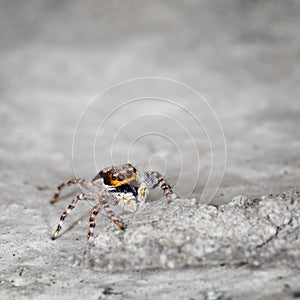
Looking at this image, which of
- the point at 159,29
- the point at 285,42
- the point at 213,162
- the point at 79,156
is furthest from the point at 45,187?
the point at 285,42

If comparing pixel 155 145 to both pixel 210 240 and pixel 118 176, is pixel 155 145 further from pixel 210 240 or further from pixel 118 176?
pixel 210 240

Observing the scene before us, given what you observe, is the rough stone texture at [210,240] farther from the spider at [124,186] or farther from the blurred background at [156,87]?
the blurred background at [156,87]

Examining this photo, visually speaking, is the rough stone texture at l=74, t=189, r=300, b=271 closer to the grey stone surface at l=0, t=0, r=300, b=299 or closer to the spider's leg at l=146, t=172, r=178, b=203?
the grey stone surface at l=0, t=0, r=300, b=299

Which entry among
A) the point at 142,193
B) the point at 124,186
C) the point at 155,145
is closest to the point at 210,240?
the point at 142,193

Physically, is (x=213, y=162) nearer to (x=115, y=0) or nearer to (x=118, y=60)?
(x=118, y=60)

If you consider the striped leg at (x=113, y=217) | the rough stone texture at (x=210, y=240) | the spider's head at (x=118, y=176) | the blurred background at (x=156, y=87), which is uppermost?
the blurred background at (x=156, y=87)

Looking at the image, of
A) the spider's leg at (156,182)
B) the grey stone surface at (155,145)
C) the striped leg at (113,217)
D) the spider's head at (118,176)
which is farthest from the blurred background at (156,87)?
the striped leg at (113,217)
